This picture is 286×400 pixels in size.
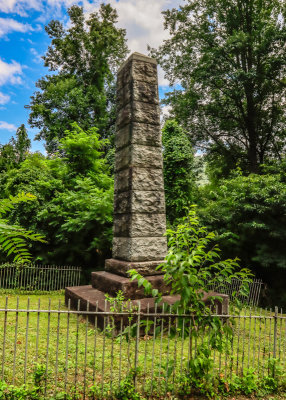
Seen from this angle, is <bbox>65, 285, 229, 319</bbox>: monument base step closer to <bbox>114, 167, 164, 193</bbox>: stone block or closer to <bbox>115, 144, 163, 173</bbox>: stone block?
<bbox>114, 167, 164, 193</bbox>: stone block

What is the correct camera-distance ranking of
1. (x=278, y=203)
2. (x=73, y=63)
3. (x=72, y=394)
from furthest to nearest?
(x=73, y=63)
(x=278, y=203)
(x=72, y=394)

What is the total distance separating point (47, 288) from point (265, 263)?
24.6ft

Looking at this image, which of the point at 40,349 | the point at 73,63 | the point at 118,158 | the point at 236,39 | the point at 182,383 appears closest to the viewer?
the point at 182,383

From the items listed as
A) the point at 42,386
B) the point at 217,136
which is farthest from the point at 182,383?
the point at 217,136

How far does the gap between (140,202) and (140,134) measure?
145 centimetres

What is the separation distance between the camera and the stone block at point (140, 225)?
6000mm

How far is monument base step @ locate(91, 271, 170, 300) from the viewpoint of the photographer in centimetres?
549

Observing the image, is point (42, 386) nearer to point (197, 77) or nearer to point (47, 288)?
point (47, 288)

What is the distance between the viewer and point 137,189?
6.11 m

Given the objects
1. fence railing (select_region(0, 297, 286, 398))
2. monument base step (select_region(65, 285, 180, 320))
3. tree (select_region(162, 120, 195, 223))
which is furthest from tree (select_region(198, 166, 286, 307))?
fence railing (select_region(0, 297, 286, 398))

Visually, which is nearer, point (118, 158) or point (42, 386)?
point (42, 386)

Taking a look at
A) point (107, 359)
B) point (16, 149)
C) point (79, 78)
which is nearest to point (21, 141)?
point (16, 149)

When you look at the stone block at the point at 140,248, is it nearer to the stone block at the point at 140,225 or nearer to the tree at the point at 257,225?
the stone block at the point at 140,225

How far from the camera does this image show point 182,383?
3.43 meters
